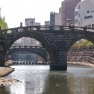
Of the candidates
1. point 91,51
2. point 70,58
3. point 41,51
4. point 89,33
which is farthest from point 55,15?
point 89,33

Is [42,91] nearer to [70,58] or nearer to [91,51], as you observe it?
[91,51]

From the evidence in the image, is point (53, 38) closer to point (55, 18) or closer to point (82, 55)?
point (82, 55)

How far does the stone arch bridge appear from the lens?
172 feet

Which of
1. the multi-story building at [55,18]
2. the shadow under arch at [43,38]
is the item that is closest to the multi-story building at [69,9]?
the multi-story building at [55,18]

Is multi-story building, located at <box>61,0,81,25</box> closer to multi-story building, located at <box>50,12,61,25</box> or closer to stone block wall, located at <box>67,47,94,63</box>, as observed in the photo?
multi-story building, located at <box>50,12,61,25</box>

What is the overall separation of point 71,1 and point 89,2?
3918 centimetres

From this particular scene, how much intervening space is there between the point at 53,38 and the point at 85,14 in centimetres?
5364

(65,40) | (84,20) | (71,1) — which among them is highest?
(71,1)

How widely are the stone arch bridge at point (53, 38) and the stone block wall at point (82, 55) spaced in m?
17.5

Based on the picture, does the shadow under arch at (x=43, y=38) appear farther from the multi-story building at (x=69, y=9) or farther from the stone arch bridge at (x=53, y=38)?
the multi-story building at (x=69, y=9)

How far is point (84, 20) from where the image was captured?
10694cm

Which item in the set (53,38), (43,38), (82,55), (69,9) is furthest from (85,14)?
(43,38)

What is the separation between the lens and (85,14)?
105500mm

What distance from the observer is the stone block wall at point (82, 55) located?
7332 cm
